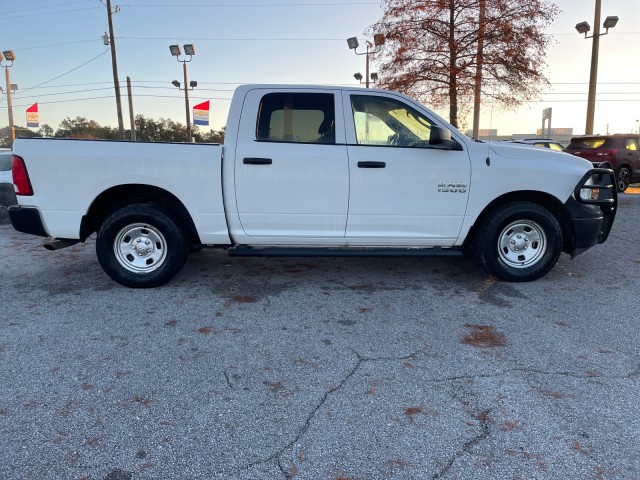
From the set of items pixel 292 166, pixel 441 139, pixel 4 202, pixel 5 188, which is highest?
pixel 441 139

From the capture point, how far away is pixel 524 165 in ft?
15.0

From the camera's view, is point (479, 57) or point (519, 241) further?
point (479, 57)

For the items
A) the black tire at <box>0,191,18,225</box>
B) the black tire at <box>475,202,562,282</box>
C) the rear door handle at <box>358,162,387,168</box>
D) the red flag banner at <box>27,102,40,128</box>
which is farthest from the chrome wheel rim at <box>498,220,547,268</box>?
the red flag banner at <box>27,102,40,128</box>

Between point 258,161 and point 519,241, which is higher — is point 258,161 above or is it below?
above

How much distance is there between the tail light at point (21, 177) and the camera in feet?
14.4

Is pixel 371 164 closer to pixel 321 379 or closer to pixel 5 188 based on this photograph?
pixel 321 379

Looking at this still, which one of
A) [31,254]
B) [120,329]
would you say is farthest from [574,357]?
[31,254]

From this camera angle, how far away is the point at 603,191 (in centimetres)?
487

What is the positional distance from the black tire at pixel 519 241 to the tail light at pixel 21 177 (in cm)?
464

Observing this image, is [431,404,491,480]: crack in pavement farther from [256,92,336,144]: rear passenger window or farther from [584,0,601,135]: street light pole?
[584,0,601,135]: street light pole

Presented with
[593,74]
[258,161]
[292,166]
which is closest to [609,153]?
[593,74]

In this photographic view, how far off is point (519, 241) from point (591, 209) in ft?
2.71

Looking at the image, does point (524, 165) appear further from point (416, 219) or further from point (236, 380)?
point (236, 380)

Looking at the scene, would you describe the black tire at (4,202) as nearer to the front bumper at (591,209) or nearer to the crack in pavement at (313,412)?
the crack in pavement at (313,412)
